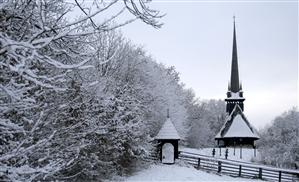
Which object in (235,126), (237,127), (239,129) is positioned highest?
(235,126)

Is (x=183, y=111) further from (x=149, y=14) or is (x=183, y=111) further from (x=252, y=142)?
(x=149, y=14)

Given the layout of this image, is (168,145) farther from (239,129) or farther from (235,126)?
(235,126)

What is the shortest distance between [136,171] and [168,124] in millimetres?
5316

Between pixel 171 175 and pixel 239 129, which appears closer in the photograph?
pixel 171 175

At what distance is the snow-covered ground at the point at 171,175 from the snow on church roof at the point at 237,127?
17.7 meters

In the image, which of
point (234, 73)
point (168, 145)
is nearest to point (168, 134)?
point (168, 145)

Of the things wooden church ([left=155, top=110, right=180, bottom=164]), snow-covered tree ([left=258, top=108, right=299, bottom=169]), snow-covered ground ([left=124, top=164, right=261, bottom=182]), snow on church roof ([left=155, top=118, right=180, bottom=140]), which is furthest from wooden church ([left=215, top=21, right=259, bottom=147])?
snow-covered ground ([left=124, top=164, right=261, bottom=182])

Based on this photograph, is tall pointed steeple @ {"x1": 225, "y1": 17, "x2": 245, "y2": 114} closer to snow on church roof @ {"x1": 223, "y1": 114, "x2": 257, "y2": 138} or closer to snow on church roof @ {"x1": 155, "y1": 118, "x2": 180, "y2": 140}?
snow on church roof @ {"x1": 223, "y1": 114, "x2": 257, "y2": 138}

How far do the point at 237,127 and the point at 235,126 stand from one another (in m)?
0.27

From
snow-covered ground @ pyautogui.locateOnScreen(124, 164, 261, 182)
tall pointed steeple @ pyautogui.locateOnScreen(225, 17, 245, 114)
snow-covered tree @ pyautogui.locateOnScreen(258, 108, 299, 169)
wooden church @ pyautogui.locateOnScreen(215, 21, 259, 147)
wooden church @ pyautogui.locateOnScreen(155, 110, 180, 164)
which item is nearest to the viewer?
snow-covered ground @ pyautogui.locateOnScreen(124, 164, 261, 182)

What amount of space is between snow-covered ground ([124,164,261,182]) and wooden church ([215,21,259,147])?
1767cm

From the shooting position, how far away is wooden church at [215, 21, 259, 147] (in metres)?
40.5

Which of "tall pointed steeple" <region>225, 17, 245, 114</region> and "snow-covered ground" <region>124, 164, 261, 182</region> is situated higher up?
"tall pointed steeple" <region>225, 17, 245, 114</region>

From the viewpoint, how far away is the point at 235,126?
41844 millimetres
